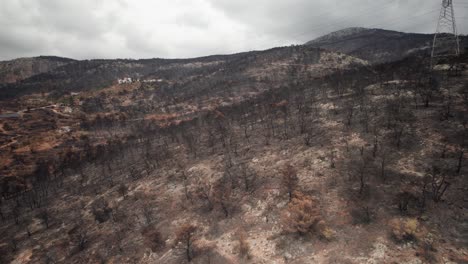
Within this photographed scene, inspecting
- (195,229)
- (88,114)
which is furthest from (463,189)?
(88,114)

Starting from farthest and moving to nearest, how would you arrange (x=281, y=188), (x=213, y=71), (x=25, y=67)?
(x=25, y=67), (x=213, y=71), (x=281, y=188)

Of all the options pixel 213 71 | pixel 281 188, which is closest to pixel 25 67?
pixel 213 71

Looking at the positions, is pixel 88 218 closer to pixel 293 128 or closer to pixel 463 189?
pixel 293 128

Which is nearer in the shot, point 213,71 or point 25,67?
point 213,71

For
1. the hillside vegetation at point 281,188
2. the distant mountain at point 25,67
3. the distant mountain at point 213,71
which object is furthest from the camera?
the distant mountain at point 25,67

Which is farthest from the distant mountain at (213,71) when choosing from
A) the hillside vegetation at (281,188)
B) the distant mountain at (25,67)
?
the distant mountain at (25,67)

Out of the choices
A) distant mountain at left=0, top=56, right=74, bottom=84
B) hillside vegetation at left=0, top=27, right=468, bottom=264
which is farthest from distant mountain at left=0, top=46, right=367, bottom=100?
distant mountain at left=0, top=56, right=74, bottom=84

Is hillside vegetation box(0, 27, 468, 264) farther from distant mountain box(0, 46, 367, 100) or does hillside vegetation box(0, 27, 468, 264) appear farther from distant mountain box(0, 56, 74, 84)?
distant mountain box(0, 56, 74, 84)

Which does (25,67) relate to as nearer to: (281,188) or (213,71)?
(213,71)

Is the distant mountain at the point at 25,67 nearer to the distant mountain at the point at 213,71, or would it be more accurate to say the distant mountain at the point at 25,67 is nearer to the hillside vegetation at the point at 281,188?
the distant mountain at the point at 213,71
